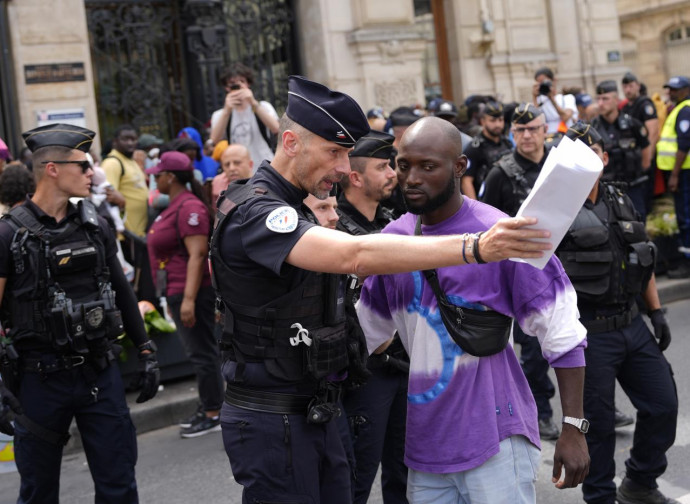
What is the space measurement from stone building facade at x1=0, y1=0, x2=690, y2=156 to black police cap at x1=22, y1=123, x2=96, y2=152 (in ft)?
17.9

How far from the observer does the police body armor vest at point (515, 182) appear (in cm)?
→ 635

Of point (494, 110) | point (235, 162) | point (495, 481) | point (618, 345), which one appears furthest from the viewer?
point (494, 110)

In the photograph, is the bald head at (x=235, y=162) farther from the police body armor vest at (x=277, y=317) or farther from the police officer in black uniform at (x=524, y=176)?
the police body armor vest at (x=277, y=317)

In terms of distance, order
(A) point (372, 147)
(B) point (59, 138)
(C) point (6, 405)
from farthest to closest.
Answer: (A) point (372, 147)
(B) point (59, 138)
(C) point (6, 405)

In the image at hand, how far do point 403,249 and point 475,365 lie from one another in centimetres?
70

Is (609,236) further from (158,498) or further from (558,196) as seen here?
(158,498)

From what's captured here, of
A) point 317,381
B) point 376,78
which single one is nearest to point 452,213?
point 317,381

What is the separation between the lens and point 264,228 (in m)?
2.88

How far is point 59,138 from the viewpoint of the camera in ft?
14.9

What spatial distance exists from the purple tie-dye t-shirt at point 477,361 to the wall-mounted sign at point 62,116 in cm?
885

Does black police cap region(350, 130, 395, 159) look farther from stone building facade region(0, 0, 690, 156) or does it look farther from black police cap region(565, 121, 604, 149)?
stone building facade region(0, 0, 690, 156)

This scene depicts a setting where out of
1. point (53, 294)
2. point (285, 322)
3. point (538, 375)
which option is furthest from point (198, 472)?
point (285, 322)

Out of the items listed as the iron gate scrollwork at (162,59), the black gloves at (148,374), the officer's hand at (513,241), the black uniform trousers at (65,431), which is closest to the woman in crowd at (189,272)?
the black gloves at (148,374)

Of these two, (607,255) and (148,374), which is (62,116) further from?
(607,255)
